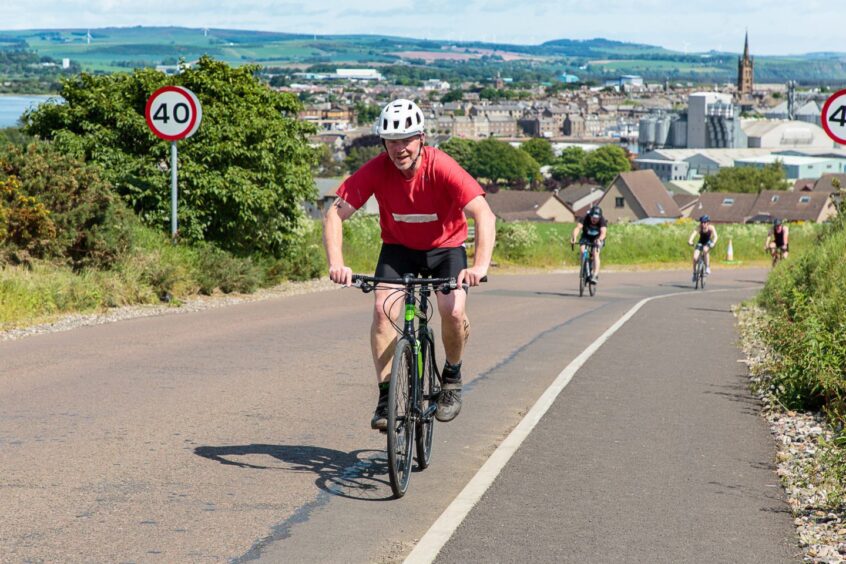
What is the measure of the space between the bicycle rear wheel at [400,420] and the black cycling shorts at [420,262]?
0.54 meters

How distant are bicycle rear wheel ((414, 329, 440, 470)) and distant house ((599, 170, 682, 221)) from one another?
142058 millimetres

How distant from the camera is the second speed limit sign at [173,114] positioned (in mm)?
17875

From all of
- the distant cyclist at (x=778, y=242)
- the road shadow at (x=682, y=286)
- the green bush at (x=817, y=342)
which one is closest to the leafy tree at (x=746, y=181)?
the road shadow at (x=682, y=286)

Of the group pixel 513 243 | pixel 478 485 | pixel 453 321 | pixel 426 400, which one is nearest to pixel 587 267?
pixel 513 243

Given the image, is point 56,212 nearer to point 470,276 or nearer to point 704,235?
point 470,276

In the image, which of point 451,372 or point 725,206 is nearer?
point 451,372

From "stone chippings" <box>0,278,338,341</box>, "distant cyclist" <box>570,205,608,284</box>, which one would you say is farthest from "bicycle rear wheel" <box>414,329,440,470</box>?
"distant cyclist" <box>570,205,608,284</box>

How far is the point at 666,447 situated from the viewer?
8.10 meters

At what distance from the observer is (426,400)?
7309 millimetres

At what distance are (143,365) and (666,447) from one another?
15.2ft

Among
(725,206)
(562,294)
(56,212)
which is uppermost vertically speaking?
(56,212)

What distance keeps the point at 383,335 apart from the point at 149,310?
914cm

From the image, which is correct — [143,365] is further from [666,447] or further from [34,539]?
[34,539]

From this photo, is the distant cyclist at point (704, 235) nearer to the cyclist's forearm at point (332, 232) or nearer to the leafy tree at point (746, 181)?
the cyclist's forearm at point (332, 232)
